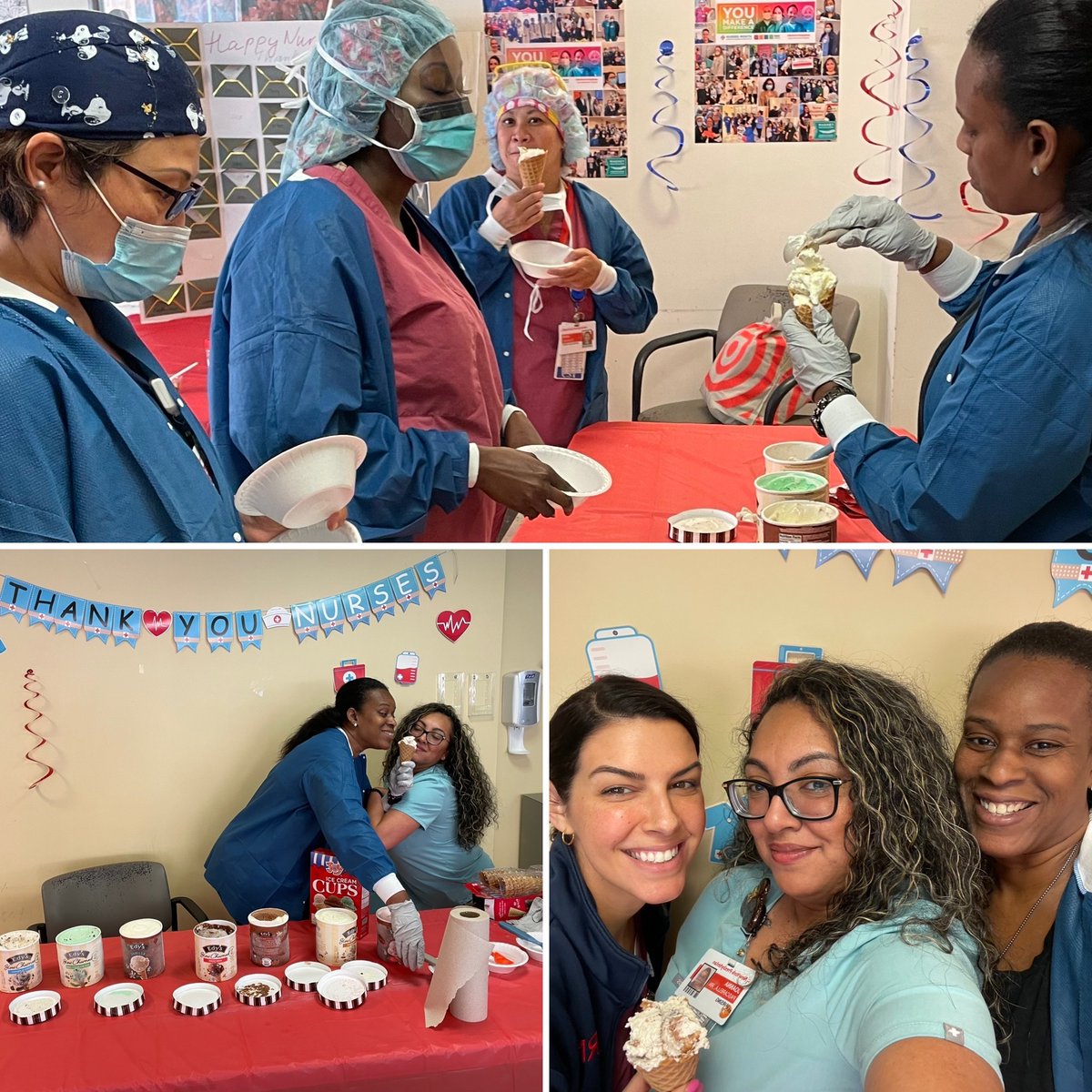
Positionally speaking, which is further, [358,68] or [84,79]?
[358,68]

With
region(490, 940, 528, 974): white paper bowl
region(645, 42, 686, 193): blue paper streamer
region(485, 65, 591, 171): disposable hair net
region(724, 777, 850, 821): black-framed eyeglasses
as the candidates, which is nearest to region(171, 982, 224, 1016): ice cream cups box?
region(490, 940, 528, 974): white paper bowl

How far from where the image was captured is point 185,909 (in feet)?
2.89

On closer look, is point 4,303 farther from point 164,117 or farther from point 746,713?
point 746,713

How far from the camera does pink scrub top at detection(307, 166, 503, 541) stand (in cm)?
176

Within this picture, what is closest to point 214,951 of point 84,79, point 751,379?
point 84,79

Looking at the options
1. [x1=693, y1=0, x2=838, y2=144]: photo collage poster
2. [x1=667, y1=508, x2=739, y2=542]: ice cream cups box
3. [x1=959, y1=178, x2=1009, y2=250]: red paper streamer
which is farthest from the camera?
[x1=693, y1=0, x2=838, y2=144]: photo collage poster

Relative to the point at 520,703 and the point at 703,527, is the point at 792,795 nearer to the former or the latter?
the point at 520,703

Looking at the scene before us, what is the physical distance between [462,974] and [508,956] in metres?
0.04

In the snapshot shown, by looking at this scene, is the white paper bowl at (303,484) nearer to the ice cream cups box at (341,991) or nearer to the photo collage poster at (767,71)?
the ice cream cups box at (341,991)

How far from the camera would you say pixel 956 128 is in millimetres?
4039

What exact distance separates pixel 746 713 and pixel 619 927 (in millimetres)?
204

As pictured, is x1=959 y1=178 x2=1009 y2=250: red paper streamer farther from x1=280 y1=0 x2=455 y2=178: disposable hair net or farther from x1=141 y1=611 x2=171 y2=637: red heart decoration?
x1=141 y1=611 x2=171 y2=637: red heart decoration

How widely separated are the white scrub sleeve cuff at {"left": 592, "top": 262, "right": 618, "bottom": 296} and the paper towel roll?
2257mm

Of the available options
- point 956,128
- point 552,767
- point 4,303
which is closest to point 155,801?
point 552,767
